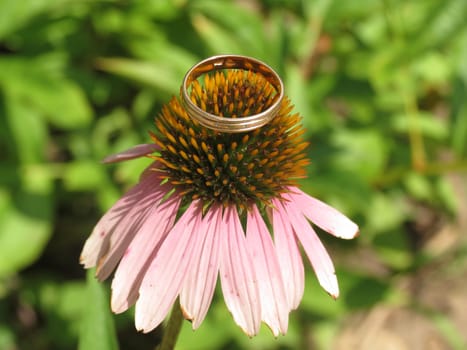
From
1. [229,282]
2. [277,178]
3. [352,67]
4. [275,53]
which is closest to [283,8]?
[275,53]

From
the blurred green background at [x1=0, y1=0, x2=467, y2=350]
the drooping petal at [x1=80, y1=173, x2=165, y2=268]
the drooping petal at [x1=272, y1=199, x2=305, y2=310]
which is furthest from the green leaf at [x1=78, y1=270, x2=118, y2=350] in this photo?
the blurred green background at [x1=0, y1=0, x2=467, y2=350]

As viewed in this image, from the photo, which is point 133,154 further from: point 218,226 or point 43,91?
point 43,91

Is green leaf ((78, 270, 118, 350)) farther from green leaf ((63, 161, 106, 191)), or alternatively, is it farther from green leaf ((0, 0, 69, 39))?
green leaf ((0, 0, 69, 39))

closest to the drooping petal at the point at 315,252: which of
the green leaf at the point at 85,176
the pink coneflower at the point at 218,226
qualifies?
the pink coneflower at the point at 218,226

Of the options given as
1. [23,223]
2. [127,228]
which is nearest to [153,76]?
[23,223]

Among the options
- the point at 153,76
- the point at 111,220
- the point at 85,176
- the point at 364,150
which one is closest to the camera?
the point at 111,220

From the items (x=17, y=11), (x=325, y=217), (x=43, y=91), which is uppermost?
(x=325, y=217)
